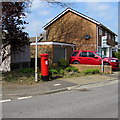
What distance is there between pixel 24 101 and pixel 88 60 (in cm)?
988

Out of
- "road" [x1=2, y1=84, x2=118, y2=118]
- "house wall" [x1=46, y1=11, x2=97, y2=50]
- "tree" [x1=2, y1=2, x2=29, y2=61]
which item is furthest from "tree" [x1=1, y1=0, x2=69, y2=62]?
"house wall" [x1=46, y1=11, x2=97, y2=50]

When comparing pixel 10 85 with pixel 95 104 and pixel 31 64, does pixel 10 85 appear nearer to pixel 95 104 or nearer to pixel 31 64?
pixel 95 104

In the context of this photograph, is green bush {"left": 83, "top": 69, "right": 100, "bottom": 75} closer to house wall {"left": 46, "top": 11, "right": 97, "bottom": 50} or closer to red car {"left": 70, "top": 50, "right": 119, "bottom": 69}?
red car {"left": 70, "top": 50, "right": 119, "bottom": 69}

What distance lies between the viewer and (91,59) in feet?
47.6

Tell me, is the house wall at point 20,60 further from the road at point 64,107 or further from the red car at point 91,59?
the road at point 64,107

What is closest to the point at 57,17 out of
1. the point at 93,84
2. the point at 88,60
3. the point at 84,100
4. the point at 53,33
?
the point at 53,33

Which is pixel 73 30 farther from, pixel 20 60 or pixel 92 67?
pixel 20 60

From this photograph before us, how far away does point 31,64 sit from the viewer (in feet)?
48.0

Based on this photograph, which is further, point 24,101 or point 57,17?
point 57,17

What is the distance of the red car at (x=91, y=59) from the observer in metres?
14.2

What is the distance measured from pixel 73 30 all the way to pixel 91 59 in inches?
379

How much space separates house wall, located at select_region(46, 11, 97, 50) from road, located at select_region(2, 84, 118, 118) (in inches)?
633

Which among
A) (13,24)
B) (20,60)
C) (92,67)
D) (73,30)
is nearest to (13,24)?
(13,24)

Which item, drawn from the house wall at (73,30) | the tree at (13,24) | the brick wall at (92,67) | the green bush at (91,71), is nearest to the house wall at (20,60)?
the tree at (13,24)
